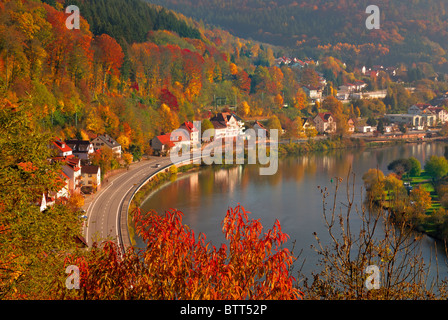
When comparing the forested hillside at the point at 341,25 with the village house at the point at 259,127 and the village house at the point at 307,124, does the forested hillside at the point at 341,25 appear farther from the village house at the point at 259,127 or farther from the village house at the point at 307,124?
the village house at the point at 259,127

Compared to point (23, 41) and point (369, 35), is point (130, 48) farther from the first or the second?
point (369, 35)

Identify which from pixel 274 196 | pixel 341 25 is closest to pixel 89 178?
pixel 274 196

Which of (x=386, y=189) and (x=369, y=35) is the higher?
(x=369, y=35)

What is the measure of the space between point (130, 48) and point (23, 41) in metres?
3.44

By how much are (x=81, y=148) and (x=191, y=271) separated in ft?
20.0

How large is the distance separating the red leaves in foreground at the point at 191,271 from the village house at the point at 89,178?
195 inches

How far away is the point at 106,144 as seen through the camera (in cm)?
767

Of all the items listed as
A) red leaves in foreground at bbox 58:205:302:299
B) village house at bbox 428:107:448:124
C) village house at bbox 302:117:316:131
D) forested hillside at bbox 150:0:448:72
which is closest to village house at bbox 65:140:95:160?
village house at bbox 302:117:316:131

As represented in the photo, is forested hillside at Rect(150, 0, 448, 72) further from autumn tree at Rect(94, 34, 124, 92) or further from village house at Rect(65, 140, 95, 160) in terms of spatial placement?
village house at Rect(65, 140, 95, 160)

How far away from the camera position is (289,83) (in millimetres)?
15602

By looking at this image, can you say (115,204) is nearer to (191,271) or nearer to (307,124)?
(191,271)

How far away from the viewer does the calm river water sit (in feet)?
16.4

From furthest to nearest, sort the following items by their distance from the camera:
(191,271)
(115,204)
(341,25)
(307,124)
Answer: (341,25) < (307,124) < (115,204) < (191,271)
